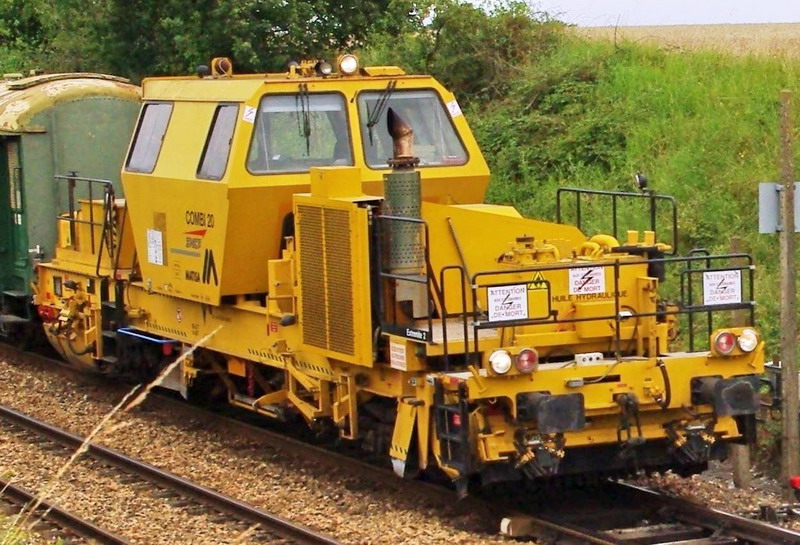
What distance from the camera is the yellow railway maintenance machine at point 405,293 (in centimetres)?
863

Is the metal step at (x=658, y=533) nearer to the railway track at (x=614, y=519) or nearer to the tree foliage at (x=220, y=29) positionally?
the railway track at (x=614, y=519)

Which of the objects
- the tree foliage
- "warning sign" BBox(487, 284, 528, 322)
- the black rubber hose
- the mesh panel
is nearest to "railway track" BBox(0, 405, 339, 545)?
the mesh panel

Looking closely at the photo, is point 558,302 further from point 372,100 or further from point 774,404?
point 372,100

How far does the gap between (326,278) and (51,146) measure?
621 centimetres

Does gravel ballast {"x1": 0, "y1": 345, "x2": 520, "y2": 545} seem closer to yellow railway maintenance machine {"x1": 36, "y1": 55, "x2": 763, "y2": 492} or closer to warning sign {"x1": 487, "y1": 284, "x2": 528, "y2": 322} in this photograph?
yellow railway maintenance machine {"x1": 36, "y1": 55, "x2": 763, "y2": 492}

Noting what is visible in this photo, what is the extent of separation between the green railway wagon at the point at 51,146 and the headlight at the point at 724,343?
25.9 ft

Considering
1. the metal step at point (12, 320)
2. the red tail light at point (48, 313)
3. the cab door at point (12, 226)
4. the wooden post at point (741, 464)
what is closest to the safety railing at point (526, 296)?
the wooden post at point (741, 464)

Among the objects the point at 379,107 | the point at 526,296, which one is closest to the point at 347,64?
the point at 379,107

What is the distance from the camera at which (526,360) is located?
27.6 feet

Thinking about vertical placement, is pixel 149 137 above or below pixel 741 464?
above

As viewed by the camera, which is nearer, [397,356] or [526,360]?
[526,360]

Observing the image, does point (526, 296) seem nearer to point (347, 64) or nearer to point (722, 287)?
point (722, 287)

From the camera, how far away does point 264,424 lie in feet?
41.0

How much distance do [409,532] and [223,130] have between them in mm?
3454
